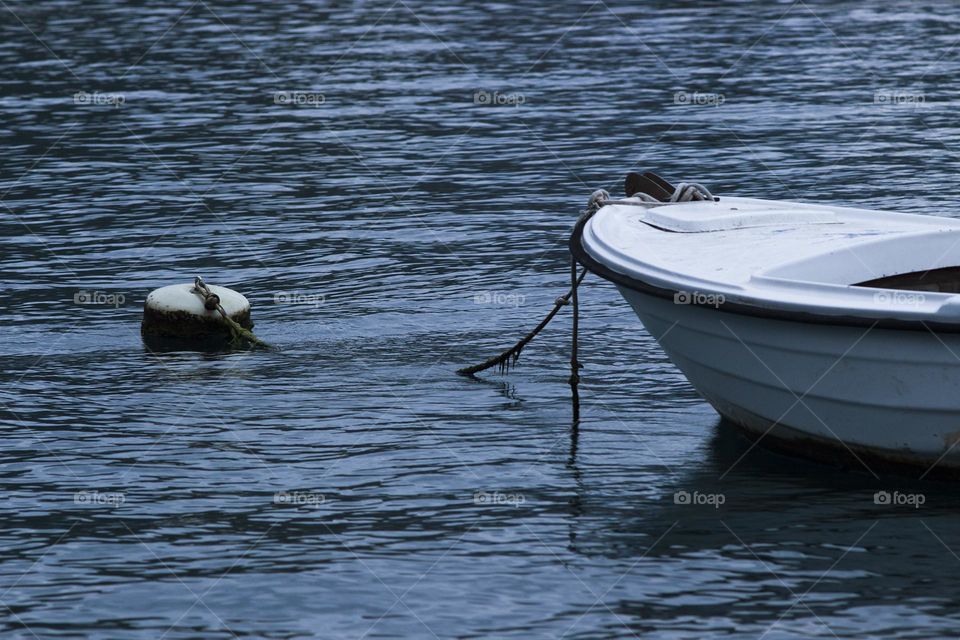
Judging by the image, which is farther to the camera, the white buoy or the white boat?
the white buoy

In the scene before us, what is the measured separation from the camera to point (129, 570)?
7.92 m

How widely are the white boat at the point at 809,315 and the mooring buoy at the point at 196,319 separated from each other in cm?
316

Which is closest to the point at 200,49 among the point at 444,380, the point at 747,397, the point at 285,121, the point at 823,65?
the point at 285,121

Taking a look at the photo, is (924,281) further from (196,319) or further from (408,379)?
(196,319)

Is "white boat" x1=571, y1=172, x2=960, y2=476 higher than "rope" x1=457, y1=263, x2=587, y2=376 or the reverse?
higher

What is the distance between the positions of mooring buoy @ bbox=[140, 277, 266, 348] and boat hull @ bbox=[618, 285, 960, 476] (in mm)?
4044

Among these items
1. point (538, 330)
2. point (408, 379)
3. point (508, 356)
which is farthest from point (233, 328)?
point (538, 330)

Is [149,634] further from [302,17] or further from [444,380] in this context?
[302,17]

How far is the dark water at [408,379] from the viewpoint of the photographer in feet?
25.0

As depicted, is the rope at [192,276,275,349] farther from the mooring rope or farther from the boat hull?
the boat hull

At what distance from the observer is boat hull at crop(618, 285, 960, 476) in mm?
8102

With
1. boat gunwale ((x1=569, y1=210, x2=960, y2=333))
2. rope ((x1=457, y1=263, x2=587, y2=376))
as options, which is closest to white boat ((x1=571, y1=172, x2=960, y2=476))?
boat gunwale ((x1=569, y1=210, x2=960, y2=333))

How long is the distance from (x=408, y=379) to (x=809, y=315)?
12.4ft

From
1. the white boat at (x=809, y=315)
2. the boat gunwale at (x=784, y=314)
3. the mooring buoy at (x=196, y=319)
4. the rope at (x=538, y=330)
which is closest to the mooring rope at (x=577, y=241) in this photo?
the rope at (x=538, y=330)
